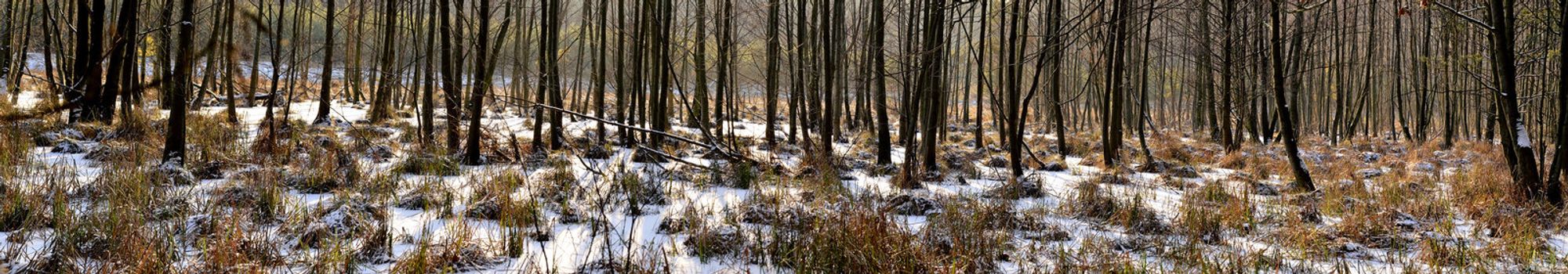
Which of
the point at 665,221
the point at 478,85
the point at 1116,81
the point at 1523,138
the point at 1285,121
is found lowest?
the point at 665,221

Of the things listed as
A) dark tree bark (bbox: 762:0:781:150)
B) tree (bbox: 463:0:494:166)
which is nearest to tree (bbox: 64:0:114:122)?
tree (bbox: 463:0:494:166)

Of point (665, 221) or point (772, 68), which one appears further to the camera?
point (772, 68)

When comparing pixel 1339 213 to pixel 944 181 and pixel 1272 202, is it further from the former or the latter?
pixel 944 181

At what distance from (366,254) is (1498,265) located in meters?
4.86

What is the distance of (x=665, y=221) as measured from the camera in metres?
4.17

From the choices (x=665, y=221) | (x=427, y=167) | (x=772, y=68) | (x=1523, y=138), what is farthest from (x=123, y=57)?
(x=1523, y=138)

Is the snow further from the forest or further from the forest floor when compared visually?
the forest floor

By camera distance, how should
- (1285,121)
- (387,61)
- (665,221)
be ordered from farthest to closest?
(387,61), (1285,121), (665,221)

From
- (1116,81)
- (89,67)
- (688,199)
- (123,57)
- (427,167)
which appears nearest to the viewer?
(89,67)

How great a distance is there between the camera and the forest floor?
3.17 m

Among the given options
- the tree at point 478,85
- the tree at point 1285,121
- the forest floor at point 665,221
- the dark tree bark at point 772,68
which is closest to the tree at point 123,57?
the forest floor at point 665,221

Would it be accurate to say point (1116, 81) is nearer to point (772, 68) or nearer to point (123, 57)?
point (772, 68)

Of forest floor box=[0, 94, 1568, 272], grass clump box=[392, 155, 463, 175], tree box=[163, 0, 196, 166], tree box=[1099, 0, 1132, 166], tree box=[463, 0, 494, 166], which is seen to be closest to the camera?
forest floor box=[0, 94, 1568, 272]

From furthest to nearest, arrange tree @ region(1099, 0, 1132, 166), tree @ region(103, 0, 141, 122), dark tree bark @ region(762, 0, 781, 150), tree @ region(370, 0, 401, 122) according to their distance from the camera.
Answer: dark tree bark @ region(762, 0, 781, 150) < tree @ region(370, 0, 401, 122) < tree @ region(1099, 0, 1132, 166) < tree @ region(103, 0, 141, 122)
